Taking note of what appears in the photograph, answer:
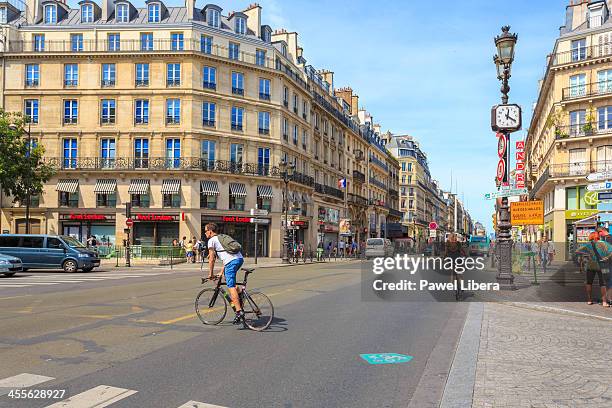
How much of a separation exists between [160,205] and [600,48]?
36.7 metres

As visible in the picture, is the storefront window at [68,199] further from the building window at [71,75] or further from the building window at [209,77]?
the building window at [209,77]

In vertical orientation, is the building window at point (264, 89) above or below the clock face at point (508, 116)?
above

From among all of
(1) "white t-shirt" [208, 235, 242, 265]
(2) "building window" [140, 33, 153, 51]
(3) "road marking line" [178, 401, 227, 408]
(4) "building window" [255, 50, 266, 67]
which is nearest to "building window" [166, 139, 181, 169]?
(2) "building window" [140, 33, 153, 51]

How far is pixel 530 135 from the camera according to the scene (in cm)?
7425

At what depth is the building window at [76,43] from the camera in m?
43.8

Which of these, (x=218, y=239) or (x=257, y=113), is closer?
(x=218, y=239)

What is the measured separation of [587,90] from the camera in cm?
4366

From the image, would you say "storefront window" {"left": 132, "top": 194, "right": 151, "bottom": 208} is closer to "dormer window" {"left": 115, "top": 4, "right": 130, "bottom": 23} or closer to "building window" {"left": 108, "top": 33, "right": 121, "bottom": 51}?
"building window" {"left": 108, "top": 33, "right": 121, "bottom": 51}

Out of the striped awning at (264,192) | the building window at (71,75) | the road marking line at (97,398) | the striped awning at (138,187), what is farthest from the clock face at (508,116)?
the building window at (71,75)

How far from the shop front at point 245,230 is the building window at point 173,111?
7784mm

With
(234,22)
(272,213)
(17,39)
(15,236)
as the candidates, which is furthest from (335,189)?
(15,236)

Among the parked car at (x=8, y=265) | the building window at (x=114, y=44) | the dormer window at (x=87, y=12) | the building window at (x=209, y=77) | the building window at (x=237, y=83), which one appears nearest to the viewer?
the parked car at (x=8, y=265)

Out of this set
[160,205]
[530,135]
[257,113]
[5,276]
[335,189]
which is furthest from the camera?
[530,135]

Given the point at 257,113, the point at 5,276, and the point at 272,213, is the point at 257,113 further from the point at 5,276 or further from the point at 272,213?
the point at 5,276
